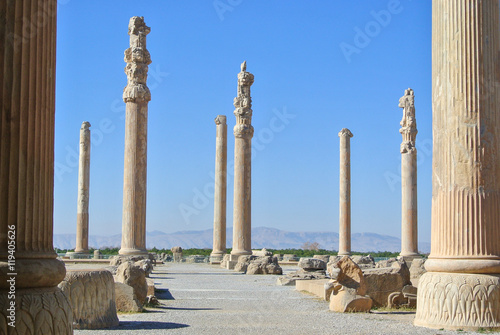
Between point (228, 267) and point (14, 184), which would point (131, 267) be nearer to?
point (14, 184)

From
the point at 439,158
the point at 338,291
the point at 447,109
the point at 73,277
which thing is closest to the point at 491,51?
the point at 447,109

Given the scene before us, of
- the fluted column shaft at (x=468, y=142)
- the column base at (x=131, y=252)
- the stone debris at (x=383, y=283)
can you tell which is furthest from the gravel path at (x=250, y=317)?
the column base at (x=131, y=252)

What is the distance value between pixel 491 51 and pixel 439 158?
5.38ft

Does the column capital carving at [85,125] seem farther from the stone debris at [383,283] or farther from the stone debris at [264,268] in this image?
the stone debris at [383,283]

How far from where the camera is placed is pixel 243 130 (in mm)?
30328

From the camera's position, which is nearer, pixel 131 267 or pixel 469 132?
pixel 469 132

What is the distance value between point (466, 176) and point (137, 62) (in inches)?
643

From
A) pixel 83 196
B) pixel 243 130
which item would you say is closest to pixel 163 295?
pixel 243 130

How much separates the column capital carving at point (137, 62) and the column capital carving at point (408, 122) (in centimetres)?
1377

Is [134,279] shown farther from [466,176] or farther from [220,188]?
[220,188]

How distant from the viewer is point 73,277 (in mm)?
9984

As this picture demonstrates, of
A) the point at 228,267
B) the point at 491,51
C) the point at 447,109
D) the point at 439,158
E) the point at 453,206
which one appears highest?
the point at 491,51

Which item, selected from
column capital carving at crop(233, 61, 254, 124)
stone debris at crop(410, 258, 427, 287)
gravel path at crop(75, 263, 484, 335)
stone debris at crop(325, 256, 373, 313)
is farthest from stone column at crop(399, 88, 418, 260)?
stone debris at crop(325, 256, 373, 313)

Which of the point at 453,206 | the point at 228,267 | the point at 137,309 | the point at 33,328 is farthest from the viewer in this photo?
the point at 228,267
